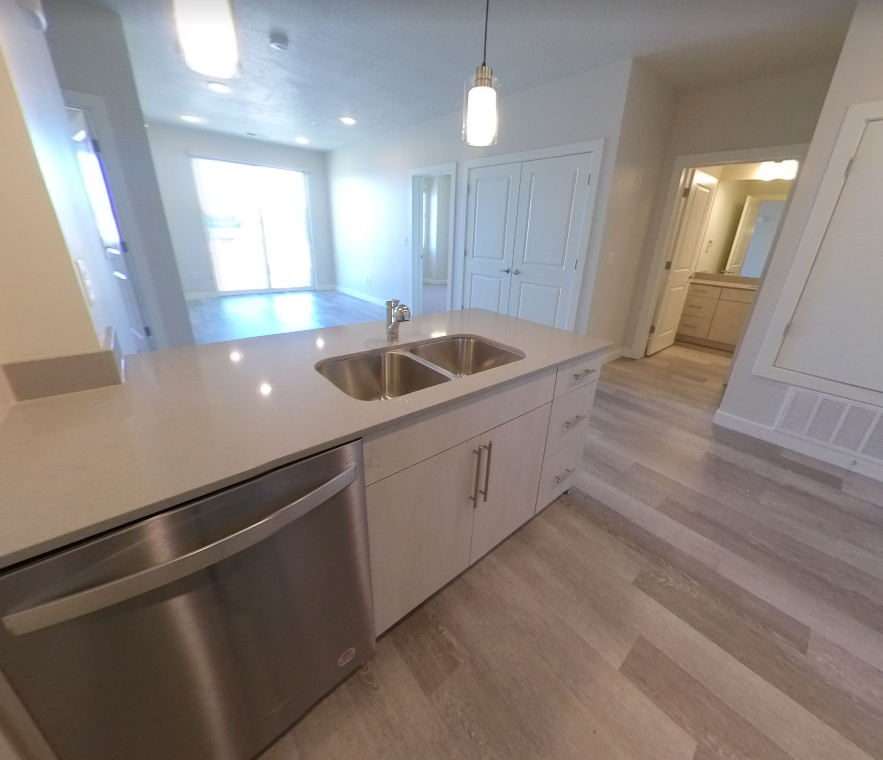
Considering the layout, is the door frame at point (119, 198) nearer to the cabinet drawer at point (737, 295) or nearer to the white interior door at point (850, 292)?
the white interior door at point (850, 292)

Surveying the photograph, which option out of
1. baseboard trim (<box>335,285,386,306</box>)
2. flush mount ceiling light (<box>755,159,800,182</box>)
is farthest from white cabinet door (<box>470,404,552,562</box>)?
baseboard trim (<box>335,285,386,306</box>)

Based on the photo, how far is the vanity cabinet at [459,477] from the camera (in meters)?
1.02

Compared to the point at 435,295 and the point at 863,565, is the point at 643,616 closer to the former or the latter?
the point at 863,565

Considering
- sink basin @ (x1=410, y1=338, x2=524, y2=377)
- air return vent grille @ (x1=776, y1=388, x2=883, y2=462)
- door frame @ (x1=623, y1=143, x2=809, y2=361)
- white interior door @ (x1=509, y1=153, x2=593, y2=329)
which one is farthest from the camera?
white interior door @ (x1=509, y1=153, x2=593, y2=329)

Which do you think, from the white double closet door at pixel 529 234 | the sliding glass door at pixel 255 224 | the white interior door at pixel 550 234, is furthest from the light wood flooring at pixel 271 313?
the white interior door at pixel 550 234

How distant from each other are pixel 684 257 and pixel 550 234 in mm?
1776

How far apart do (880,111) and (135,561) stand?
3.57 m

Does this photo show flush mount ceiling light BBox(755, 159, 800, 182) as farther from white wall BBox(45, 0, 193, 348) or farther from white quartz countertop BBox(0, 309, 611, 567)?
white wall BBox(45, 0, 193, 348)

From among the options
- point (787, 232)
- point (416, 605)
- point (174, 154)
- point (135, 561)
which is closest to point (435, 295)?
point (174, 154)

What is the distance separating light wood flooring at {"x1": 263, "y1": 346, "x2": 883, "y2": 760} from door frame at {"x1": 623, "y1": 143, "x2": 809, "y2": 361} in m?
1.78

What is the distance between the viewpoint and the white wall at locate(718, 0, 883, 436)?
1859mm

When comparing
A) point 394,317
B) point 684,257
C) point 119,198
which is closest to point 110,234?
point 119,198

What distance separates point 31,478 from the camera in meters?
0.65

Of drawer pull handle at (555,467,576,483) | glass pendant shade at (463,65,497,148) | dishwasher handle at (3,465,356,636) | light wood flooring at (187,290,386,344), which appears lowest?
light wood flooring at (187,290,386,344)
